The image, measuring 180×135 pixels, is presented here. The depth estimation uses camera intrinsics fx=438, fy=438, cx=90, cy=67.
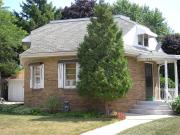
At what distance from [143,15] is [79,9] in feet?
63.8

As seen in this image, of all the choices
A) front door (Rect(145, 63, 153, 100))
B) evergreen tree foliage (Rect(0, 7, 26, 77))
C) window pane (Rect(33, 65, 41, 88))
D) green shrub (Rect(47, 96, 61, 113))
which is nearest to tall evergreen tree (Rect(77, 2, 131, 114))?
green shrub (Rect(47, 96, 61, 113))

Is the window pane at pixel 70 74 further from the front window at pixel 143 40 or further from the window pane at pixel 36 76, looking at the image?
the front window at pixel 143 40

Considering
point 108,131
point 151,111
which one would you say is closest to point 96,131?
point 108,131

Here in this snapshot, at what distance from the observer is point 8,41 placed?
4222 cm

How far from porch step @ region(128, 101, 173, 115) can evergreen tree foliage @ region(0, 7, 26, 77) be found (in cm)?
1948

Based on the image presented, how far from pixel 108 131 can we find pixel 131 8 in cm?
5337

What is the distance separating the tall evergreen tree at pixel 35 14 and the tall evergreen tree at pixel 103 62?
30176 mm

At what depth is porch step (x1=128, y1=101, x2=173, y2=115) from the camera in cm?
2470

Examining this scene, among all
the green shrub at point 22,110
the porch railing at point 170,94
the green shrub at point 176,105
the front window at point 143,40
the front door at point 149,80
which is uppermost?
the front window at point 143,40

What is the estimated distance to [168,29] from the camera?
72.3 m

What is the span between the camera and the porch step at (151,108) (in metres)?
24.7

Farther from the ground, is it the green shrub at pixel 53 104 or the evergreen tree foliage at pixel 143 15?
the evergreen tree foliage at pixel 143 15

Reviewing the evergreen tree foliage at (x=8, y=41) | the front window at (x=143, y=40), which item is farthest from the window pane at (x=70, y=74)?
the evergreen tree foliage at (x=8, y=41)

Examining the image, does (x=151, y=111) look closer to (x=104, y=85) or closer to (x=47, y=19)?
(x=104, y=85)
